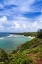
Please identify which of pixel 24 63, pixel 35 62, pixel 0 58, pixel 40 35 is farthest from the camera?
pixel 40 35

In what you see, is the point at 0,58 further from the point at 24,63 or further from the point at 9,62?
the point at 24,63

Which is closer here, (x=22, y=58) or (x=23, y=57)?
(x=22, y=58)

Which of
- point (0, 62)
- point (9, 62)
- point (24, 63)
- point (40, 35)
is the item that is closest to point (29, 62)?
point (24, 63)

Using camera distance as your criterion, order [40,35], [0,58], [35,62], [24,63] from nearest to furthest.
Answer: [24,63]
[35,62]
[0,58]
[40,35]

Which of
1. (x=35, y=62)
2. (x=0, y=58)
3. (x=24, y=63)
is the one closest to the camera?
(x=24, y=63)

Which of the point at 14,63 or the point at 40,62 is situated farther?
the point at 40,62

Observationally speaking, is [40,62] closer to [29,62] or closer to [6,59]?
[29,62]

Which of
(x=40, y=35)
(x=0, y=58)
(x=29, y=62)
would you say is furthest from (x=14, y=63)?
(x=40, y=35)

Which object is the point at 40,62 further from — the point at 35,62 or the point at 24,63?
the point at 24,63

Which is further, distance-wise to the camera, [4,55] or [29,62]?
[4,55]
